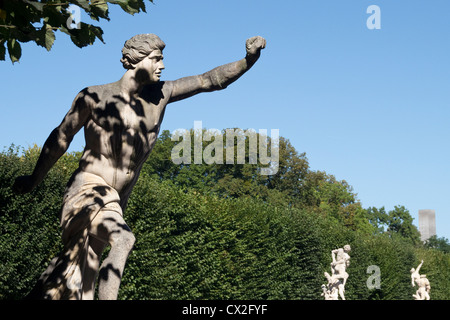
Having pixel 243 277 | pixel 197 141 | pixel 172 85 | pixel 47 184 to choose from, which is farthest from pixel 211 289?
pixel 197 141

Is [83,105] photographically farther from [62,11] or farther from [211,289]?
[211,289]

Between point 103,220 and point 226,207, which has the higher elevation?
point 226,207

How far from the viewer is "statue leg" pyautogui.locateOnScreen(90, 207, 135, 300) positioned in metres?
4.64

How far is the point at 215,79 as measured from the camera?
568cm

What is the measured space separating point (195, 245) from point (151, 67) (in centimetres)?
1588

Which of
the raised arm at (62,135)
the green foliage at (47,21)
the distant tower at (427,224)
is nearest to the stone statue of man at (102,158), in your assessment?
the raised arm at (62,135)

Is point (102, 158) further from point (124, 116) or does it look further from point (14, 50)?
point (14, 50)

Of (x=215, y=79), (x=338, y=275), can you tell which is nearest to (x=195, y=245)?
(x=338, y=275)

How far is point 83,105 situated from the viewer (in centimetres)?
520

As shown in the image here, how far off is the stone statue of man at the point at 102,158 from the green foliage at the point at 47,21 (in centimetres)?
34

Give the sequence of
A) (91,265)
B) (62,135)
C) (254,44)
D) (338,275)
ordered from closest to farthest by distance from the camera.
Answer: (91,265) → (62,135) → (254,44) → (338,275)
